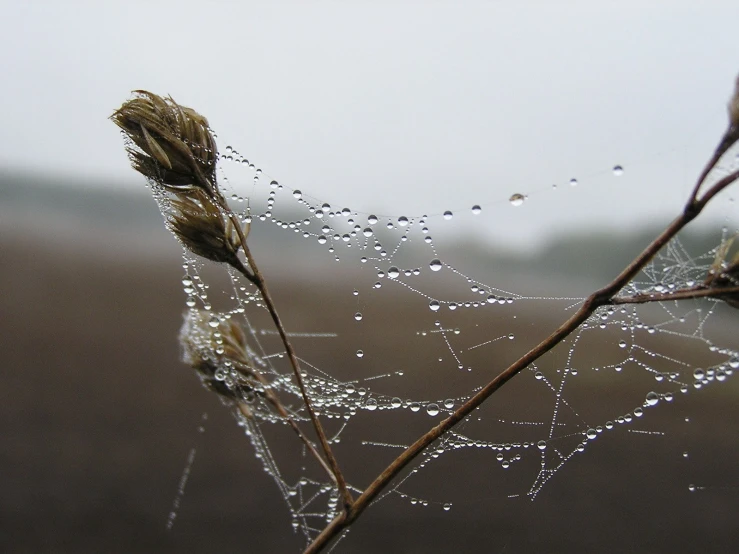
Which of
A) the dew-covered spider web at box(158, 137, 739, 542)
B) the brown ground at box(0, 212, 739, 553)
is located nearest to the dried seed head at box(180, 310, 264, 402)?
the dew-covered spider web at box(158, 137, 739, 542)

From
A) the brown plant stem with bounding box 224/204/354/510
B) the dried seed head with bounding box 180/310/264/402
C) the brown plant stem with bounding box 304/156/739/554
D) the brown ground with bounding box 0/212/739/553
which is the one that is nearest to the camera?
the brown plant stem with bounding box 304/156/739/554

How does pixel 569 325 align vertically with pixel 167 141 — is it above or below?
below

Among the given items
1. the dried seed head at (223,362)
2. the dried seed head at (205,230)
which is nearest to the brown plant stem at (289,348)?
the dried seed head at (205,230)

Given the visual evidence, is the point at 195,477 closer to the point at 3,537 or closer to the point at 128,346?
the point at 3,537

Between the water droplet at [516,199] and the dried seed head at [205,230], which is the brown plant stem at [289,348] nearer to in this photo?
the dried seed head at [205,230]

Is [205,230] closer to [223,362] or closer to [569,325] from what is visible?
[223,362]

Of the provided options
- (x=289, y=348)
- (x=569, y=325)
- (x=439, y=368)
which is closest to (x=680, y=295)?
(x=569, y=325)

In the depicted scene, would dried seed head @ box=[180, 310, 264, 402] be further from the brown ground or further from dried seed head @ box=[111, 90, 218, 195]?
the brown ground
